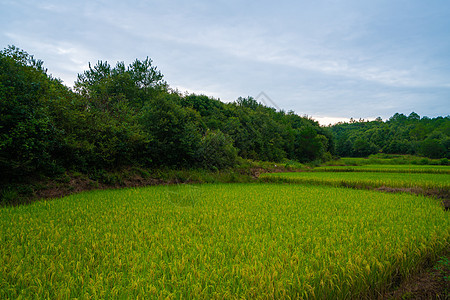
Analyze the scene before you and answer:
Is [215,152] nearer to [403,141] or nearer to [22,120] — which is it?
[22,120]

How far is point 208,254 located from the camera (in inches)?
119

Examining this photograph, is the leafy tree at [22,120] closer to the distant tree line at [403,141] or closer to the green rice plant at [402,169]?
the green rice plant at [402,169]

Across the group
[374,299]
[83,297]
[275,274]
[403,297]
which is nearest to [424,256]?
[403,297]

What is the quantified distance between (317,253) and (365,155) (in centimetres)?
6822

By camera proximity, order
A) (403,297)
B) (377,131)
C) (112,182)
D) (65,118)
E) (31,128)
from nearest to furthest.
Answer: (403,297) → (31,128) → (65,118) → (112,182) → (377,131)

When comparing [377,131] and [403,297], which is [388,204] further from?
[377,131]

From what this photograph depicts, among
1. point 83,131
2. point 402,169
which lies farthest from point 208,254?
point 402,169

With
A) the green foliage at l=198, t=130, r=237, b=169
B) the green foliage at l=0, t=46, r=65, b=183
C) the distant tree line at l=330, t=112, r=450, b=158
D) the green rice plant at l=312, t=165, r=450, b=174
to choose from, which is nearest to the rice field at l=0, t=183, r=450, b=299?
the green foliage at l=0, t=46, r=65, b=183

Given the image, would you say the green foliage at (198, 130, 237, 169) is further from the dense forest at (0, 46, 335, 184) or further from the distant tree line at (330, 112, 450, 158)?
the distant tree line at (330, 112, 450, 158)

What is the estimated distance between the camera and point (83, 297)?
6.58 feet

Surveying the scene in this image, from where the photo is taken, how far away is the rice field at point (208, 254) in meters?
2.24

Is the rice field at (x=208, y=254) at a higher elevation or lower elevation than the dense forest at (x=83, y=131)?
lower

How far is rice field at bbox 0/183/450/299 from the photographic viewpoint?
2.24 m

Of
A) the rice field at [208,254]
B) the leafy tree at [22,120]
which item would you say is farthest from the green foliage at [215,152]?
the rice field at [208,254]
